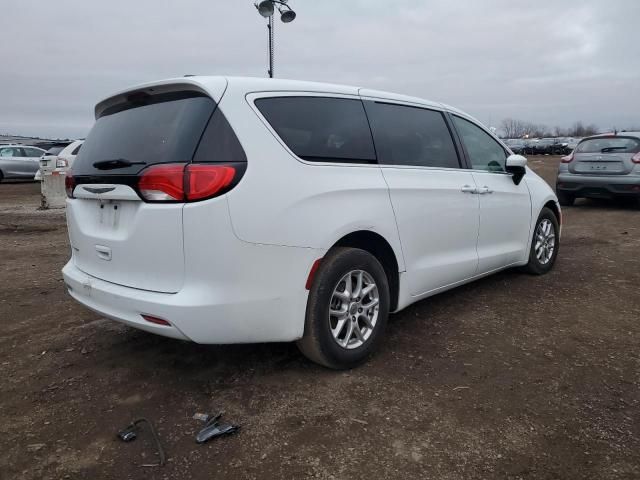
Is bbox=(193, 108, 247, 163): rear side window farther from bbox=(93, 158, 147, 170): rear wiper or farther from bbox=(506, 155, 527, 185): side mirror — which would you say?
bbox=(506, 155, 527, 185): side mirror

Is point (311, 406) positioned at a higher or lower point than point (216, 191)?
lower

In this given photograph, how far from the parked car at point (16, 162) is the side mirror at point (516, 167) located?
67.6 ft

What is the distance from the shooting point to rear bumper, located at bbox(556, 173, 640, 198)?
30.9ft

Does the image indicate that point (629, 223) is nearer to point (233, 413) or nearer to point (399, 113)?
point (399, 113)

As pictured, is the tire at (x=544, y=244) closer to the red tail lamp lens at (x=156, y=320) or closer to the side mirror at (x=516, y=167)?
the side mirror at (x=516, y=167)

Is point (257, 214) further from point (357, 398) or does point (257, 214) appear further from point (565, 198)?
point (565, 198)

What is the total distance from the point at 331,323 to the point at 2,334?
2591 mm

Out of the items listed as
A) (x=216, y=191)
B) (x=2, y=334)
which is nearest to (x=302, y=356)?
(x=216, y=191)

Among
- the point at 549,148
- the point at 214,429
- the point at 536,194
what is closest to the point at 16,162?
the point at 536,194

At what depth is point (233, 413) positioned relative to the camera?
2668mm

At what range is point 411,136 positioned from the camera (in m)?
3.74

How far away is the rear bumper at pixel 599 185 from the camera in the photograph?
9422 millimetres

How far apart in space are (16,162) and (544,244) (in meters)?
20.7

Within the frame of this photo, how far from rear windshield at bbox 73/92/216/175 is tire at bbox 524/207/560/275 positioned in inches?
149
